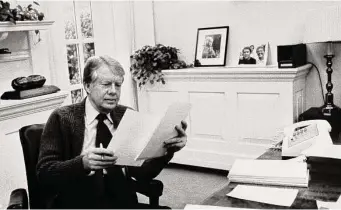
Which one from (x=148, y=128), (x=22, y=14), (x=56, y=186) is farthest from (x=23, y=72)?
(x=148, y=128)

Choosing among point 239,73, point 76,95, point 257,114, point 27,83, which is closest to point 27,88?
point 27,83

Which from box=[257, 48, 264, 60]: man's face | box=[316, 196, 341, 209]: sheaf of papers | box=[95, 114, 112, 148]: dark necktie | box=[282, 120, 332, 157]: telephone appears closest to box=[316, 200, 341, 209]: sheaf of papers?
box=[316, 196, 341, 209]: sheaf of papers

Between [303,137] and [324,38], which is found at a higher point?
[324,38]

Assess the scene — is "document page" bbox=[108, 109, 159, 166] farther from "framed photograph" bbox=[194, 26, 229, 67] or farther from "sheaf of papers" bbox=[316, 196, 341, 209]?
"framed photograph" bbox=[194, 26, 229, 67]

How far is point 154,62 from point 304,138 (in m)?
2.49

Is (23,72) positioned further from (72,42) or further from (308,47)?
(308,47)

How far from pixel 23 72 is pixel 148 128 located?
6.74 feet

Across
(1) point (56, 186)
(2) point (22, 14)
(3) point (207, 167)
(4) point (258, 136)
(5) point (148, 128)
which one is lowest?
(3) point (207, 167)

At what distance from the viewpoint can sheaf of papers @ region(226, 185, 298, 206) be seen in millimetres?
1381

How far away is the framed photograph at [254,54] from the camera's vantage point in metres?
3.86

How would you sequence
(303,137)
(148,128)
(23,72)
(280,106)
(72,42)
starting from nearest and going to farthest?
(148,128) → (303,137) → (23,72) → (280,106) → (72,42)

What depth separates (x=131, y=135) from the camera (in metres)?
1.61

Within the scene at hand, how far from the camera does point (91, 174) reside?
1.88 meters

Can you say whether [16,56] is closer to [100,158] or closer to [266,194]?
[100,158]
